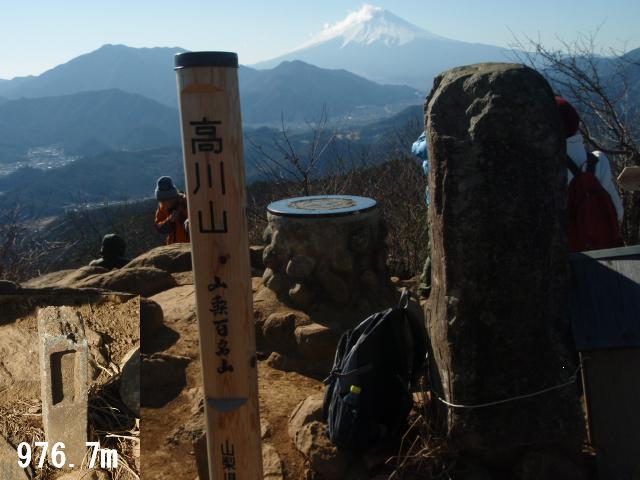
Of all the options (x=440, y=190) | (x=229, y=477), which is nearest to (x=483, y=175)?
(x=440, y=190)

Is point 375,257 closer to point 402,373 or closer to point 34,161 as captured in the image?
point 402,373

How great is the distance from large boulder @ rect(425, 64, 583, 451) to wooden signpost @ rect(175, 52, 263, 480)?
1.08 meters

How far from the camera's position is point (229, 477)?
8.14ft

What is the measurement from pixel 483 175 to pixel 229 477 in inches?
66.1

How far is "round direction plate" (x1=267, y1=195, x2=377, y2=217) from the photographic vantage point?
5203mm

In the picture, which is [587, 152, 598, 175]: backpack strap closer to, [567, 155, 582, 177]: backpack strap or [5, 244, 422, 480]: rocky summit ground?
[567, 155, 582, 177]: backpack strap

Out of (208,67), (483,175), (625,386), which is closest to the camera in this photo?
(208,67)

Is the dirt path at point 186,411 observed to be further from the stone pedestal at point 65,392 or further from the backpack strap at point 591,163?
the backpack strap at point 591,163

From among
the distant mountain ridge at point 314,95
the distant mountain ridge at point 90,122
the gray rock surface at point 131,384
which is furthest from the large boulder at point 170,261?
the distant mountain ridge at point 314,95

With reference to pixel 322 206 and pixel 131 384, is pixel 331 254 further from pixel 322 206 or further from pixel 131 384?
pixel 131 384

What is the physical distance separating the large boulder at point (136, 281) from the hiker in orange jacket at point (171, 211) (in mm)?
949

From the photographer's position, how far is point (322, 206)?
5.51 meters

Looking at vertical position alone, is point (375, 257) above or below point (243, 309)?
below

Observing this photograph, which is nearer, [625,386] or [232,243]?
[232,243]
